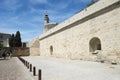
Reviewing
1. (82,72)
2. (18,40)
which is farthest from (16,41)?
(82,72)

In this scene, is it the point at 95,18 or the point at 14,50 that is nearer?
the point at 95,18

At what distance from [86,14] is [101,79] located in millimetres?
9777

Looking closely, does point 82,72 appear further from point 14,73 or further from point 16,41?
point 16,41

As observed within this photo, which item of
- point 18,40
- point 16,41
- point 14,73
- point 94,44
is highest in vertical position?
point 18,40

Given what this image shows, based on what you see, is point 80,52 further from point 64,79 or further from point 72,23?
point 64,79

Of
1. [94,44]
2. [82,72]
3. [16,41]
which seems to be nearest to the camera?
[82,72]

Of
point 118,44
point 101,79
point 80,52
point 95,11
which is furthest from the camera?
point 80,52

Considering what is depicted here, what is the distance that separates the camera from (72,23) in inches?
697

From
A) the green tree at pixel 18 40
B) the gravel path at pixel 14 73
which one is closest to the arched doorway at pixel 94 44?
the gravel path at pixel 14 73

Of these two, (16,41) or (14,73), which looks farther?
(16,41)

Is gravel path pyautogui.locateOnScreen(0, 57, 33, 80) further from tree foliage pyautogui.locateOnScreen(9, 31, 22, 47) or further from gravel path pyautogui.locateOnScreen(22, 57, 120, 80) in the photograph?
tree foliage pyautogui.locateOnScreen(9, 31, 22, 47)

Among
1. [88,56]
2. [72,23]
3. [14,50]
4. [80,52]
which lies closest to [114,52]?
[88,56]

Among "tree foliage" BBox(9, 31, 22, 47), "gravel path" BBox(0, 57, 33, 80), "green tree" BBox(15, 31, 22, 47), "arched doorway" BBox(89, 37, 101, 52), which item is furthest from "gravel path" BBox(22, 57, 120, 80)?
"tree foliage" BBox(9, 31, 22, 47)

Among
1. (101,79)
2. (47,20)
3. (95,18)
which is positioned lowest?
(101,79)
